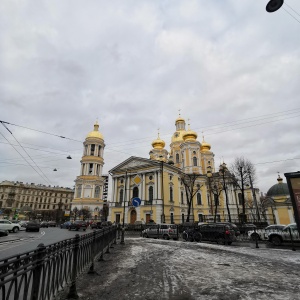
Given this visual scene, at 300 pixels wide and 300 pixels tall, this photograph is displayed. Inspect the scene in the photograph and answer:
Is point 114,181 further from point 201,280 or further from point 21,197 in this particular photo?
point 21,197

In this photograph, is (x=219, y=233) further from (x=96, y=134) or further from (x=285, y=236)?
(x=96, y=134)

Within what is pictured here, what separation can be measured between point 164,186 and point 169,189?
6.72 ft

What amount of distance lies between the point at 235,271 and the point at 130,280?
3594mm

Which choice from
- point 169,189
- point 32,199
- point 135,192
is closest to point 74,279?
point 169,189

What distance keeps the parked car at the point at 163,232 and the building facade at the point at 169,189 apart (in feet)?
44.4

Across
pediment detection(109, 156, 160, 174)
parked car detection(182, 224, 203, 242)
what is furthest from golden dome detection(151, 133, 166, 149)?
parked car detection(182, 224, 203, 242)

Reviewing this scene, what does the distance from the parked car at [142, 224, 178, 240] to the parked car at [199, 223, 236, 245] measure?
3.65 meters

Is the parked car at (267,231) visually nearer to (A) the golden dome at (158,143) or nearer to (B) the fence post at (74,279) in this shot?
(B) the fence post at (74,279)

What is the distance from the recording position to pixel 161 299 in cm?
464

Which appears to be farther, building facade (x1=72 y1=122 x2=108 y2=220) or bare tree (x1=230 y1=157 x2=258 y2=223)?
building facade (x1=72 y1=122 x2=108 y2=220)

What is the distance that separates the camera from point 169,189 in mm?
43188

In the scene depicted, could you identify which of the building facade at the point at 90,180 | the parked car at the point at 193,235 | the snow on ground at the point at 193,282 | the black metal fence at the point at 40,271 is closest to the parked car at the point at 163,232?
the parked car at the point at 193,235

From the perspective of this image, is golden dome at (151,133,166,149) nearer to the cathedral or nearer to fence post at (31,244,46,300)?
the cathedral

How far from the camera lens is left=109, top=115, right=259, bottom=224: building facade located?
40.4m
